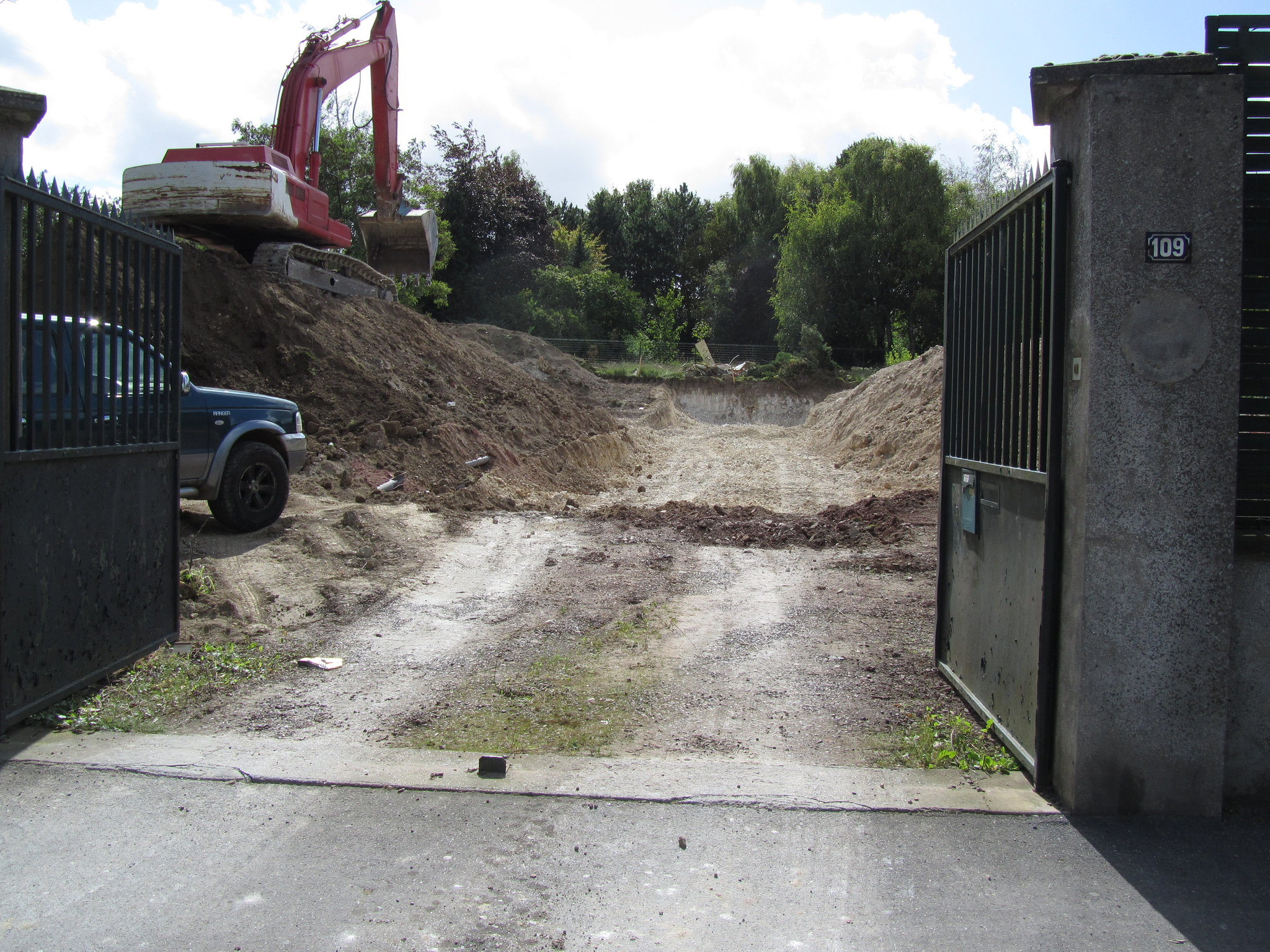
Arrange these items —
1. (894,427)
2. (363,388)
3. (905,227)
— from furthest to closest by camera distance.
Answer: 1. (905,227)
2. (894,427)
3. (363,388)

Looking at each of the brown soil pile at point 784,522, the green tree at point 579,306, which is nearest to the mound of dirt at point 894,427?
the brown soil pile at point 784,522

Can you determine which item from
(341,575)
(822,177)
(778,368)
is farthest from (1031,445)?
(822,177)

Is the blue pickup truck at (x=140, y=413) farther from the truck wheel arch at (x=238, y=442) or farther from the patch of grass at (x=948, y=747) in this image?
the patch of grass at (x=948, y=747)

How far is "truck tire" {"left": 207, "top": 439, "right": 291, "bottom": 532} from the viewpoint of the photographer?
8953 millimetres

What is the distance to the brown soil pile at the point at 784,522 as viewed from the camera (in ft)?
34.9

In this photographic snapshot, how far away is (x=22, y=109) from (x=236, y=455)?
4883 millimetres

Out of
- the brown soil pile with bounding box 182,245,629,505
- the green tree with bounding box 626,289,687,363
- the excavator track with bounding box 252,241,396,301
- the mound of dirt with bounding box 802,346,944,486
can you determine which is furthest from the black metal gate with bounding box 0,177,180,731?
the green tree with bounding box 626,289,687,363

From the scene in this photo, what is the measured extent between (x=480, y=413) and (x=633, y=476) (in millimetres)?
4108

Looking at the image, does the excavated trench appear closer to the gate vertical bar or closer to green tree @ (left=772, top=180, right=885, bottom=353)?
green tree @ (left=772, top=180, right=885, bottom=353)

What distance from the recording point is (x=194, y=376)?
42.7ft

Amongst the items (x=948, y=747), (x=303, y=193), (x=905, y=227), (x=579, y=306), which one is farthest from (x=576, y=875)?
(x=905, y=227)

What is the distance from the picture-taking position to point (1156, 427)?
3.77 metres

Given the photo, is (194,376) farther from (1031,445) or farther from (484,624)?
(1031,445)

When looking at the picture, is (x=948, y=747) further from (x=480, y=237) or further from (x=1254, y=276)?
(x=480, y=237)
